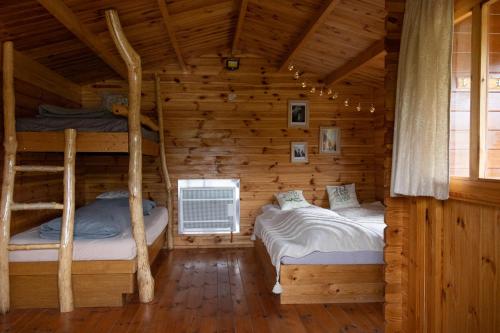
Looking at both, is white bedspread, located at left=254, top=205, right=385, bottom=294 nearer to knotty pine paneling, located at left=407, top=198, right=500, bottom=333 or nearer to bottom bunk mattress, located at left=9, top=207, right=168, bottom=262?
knotty pine paneling, located at left=407, top=198, right=500, bottom=333

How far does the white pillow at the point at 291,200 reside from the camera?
540 centimetres

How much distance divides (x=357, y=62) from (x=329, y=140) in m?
1.54

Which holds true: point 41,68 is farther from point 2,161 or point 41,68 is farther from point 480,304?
point 480,304

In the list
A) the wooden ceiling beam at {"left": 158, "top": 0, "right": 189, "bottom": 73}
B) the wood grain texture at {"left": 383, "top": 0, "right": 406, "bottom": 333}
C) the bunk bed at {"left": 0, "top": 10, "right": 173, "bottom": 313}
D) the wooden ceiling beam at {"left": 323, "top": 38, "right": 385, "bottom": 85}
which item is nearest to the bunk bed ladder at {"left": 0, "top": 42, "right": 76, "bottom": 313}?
the bunk bed at {"left": 0, "top": 10, "right": 173, "bottom": 313}

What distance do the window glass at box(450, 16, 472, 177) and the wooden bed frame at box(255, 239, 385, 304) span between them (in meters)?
1.73

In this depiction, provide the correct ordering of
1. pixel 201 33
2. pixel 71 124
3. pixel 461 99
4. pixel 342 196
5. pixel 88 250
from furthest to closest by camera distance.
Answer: pixel 342 196, pixel 201 33, pixel 71 124, pixel 88 250, pixel 461 99

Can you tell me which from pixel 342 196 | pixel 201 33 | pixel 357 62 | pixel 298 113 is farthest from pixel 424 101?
pixel 298 113

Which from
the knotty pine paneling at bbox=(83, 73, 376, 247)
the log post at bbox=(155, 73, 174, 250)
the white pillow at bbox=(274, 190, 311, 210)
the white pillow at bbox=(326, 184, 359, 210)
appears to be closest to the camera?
the white pillow at bbox=(274, 190, 311, 210)

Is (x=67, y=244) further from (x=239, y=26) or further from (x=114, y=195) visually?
(x=239, y=26)

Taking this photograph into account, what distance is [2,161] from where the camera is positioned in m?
3.56

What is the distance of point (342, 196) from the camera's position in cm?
575

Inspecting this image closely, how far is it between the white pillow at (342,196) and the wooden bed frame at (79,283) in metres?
3.21

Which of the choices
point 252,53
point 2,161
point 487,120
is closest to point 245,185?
point 252,53

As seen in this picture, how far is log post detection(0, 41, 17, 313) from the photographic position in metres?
3.24
